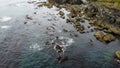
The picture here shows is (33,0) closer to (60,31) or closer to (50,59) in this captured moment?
(60,31)

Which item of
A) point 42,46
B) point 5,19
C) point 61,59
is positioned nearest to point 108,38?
point 61,59

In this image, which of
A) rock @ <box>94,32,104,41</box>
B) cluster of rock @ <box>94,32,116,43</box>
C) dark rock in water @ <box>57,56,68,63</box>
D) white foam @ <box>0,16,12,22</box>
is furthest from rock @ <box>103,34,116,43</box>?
white foam @ <box>0,16,12,22</box>

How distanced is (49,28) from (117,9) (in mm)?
26785

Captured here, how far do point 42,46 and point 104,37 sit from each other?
751 inches

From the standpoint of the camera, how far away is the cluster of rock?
56.8 meters

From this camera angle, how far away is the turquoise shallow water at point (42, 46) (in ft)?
147

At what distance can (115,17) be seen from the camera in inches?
2687

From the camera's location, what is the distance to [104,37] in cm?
5791

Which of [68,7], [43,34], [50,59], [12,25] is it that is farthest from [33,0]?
[50,59]

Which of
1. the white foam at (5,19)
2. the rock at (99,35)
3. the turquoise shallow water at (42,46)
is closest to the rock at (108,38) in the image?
the rock at (99,35)

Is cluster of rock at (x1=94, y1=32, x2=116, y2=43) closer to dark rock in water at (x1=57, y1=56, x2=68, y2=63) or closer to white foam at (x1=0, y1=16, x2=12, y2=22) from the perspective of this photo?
dark rock in water at (x1=57, y1=56, x2=68, y2=63)

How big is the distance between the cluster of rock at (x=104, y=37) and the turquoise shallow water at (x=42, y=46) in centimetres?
148

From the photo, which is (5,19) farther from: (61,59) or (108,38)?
(108,38)

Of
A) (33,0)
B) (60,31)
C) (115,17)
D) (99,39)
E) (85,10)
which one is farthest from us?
(33,0)
